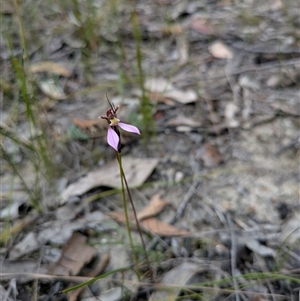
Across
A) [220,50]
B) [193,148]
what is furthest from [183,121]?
[220,50]

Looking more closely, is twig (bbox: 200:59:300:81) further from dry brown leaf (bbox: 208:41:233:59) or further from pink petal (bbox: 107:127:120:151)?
pink petal (bbox: 107:127:120:151)

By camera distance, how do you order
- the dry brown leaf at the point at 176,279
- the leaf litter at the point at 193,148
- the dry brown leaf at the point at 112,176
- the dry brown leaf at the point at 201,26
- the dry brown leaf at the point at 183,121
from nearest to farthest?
the dry brown leaf at the point at 176,279
the leaf litter at the point at 193,148
the dry brown leaf at the point at 112,176
the dry brown leaf at the point at 183,121
the dry brown leaf at the point at 201,26

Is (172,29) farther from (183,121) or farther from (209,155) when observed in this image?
(209,155)

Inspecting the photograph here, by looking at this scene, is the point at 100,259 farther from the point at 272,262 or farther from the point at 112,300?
the point at 272,262

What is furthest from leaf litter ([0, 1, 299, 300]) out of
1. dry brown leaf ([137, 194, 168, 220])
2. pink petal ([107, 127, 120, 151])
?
pink petal ([107, 127, 120, 151])

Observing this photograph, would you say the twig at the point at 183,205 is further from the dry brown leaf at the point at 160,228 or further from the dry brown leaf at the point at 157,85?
the dry brown leaf at the point at 157,85

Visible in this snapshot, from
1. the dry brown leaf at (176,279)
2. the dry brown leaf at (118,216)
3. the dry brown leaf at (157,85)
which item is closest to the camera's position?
the dry brown leaf at (176,279)

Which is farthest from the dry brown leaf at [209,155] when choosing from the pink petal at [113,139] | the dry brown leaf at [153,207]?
the pink petal at [113,139]
